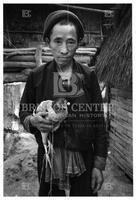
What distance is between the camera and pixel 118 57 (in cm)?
168

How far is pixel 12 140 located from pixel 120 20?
1305 mm

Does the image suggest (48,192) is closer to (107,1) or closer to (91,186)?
(91,186)

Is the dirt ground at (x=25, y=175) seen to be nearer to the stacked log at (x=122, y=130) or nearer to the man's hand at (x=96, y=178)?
the man's hand at (x=96, y=178)

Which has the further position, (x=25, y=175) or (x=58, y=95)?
(x=25, y=175)

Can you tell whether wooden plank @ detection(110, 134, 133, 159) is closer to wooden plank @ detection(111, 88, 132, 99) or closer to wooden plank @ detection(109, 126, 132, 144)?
wooden plank @ detection(109, 126, 132, 144)

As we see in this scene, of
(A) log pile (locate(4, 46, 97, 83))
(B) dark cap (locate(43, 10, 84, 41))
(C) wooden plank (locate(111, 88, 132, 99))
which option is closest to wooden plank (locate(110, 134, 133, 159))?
(C) wooden plank (locate(111, 88, 132, 99))

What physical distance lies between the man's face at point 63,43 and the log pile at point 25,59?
4.0 inches

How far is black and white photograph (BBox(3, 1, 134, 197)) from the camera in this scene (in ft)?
4.15

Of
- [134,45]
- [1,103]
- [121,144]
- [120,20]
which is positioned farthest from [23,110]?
[121,144]

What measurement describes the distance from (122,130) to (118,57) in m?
0.82

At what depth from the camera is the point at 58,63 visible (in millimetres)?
1288

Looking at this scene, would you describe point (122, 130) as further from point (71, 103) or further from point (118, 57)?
point (71, 103)

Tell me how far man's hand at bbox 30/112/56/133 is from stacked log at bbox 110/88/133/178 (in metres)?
0.87

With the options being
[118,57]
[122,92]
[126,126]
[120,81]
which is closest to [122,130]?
[126,126]
